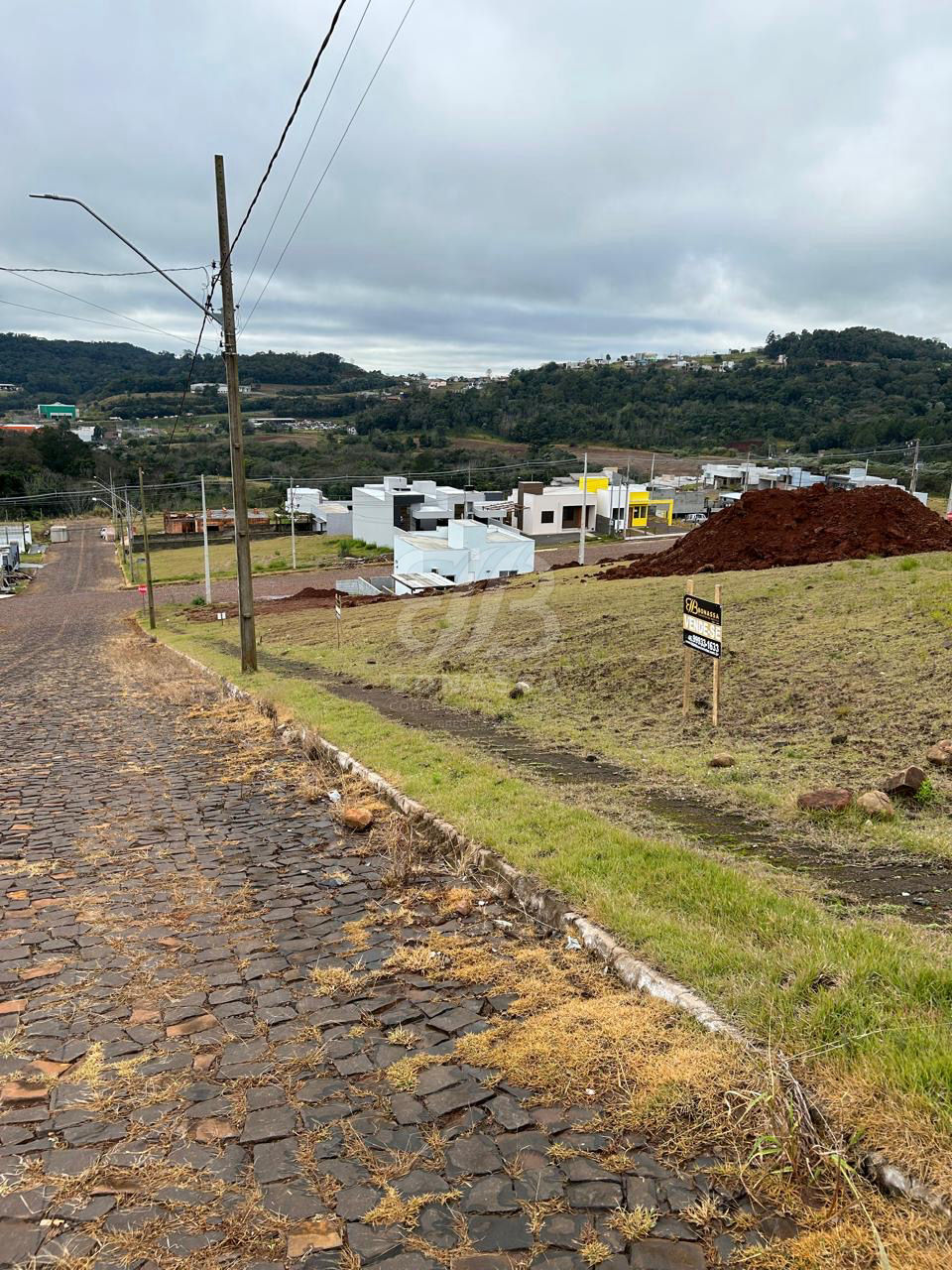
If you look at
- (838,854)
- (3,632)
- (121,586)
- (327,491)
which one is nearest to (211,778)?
(838,854)

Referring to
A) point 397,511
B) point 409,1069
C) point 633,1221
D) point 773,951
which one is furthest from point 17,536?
point 633,1221

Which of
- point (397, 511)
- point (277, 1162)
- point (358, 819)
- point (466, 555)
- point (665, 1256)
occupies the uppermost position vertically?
point (397, 511)

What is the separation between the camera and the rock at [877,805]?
19.4 feet

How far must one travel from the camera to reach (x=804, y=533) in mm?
22312

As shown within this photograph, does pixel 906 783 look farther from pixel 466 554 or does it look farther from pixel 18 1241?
pixel 466 554

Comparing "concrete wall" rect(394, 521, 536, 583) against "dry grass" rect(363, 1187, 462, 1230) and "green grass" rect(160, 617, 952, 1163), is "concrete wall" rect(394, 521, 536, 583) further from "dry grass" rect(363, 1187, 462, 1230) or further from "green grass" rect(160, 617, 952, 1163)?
"dry grass" rect(363, 1187, 462, 1230)

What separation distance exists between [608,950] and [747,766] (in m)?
3.68

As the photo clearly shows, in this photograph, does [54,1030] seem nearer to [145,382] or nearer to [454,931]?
[454,931]

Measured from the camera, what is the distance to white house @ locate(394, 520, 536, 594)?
154 feet

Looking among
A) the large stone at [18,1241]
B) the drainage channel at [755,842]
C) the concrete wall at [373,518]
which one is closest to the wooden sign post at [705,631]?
the drainage channel at [755,842]

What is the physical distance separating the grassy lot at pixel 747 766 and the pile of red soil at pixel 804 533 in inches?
136

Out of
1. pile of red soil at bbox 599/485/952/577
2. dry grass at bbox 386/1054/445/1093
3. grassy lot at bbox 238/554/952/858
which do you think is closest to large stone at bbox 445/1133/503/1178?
dry grass at bbox 386/1054/445/1093

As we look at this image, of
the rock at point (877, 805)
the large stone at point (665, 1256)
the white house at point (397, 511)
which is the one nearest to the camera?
the large stone at point (665, 1256)

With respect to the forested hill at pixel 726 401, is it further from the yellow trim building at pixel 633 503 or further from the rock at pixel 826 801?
the rock at pixel 826 801
